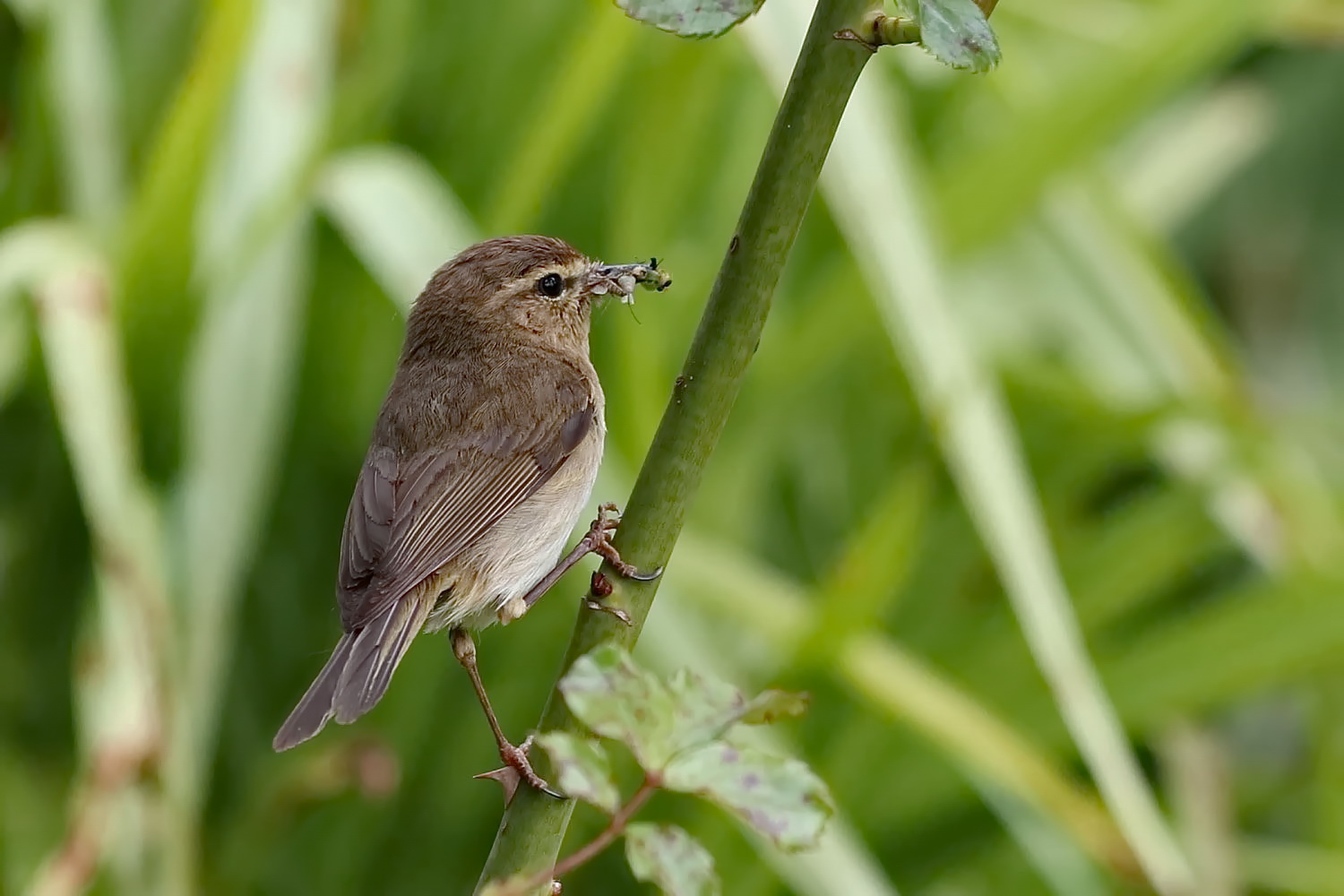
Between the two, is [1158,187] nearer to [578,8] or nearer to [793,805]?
[578,8]

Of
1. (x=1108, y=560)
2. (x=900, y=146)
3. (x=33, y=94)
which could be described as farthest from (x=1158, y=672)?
(x=33, y=94)

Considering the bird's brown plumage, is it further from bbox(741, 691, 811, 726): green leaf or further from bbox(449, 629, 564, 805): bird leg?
bbox(741, 691, 811, 726): green leaf

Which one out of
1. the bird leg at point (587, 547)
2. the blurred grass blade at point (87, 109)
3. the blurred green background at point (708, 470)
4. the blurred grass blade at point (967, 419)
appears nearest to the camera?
the bird leg at point (587, 547)

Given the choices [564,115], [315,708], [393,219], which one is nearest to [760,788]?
[315,708]

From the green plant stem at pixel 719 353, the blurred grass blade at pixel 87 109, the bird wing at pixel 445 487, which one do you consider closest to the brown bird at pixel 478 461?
the bird wing at pixel 445 487

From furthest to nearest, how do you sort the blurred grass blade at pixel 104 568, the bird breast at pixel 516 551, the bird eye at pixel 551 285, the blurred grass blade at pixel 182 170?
the blurred grass blade at pixel 182 170 < the blurred grass blade at pixel 104 568 < the bird eye at pixel 551 285 < the bird breast at pixel 516 551

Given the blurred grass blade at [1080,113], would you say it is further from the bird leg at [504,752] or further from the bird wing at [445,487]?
the bird leg at [504,752]

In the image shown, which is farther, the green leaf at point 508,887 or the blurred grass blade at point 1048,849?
the blurred grass blade at point 1048,849
